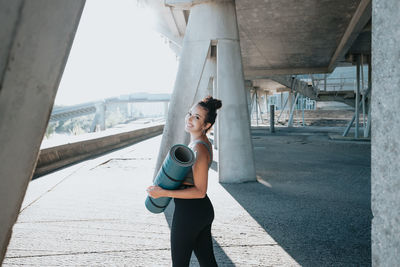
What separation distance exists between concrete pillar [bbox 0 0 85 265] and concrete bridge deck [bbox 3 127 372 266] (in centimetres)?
283

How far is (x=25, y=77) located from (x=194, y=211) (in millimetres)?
1706

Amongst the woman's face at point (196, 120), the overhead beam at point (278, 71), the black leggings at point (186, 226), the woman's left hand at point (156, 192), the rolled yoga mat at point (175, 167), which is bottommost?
the black leggings at point (186, 226)

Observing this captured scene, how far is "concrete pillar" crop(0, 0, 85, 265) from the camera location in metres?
0.96

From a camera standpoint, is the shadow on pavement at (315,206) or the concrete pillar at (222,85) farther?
the concrete pillar at (222,85)

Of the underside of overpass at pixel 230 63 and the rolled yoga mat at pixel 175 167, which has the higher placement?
the underside of overpass at pixel 230 63

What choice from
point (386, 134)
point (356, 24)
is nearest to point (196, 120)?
point (386, 134)

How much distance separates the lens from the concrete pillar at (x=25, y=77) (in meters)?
0.96

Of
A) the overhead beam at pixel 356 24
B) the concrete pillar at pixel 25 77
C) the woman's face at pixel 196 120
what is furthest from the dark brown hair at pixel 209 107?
the overhead beam at pixel 356 24

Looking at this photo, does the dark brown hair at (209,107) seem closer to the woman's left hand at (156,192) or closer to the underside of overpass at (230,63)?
the woman's left hand at (156,192)

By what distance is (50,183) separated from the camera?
804cm

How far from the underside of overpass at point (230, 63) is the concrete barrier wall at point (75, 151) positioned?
162 inches

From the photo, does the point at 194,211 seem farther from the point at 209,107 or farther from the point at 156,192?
the point at 209,107

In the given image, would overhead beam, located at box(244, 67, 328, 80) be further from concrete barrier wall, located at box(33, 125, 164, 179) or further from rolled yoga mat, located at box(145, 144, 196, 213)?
rolled yoga mat, located at box(145, 144, 196, 213)

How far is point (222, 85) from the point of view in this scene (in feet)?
26.3
